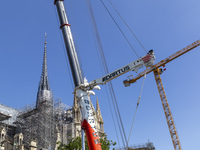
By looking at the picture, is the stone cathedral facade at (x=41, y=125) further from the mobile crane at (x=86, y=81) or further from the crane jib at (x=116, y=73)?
the crane jib at (x=116, y=73)

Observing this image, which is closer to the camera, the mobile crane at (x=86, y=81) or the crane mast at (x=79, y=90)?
the crane mast at (x=79, y=90)

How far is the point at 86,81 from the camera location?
24.1 metres

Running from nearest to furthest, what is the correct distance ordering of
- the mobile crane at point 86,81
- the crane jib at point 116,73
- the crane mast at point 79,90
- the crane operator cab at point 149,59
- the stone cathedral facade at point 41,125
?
the crane mast at point 79,90
the mobile crane at point 86,81
the crane operator cab at point 149,59
the crane jib at point 116,73
the stone cathedral facade at point 41,125

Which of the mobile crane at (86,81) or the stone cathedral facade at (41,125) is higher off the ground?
the stone cathedral facade at (41,125)

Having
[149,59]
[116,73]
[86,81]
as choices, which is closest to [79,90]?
[86,81]

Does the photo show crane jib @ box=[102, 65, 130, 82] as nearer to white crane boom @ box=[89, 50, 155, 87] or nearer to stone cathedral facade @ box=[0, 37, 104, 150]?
white crane boom @ box=[89, 50, 155, 87]

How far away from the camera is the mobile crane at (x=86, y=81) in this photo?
21.0 m

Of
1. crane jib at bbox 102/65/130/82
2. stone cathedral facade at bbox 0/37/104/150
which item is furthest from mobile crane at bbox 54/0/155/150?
stone cathedral facade at bbox 0/37/104/150

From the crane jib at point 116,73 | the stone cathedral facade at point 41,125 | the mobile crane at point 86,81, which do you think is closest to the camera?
the mobile crane at point 86,81

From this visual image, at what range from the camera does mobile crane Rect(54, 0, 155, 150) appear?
2102 centimetres

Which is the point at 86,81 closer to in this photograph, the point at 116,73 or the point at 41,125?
the point at 116,73

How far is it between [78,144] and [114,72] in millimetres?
21697

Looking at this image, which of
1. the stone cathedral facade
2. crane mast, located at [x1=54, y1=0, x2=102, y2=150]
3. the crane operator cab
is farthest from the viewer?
the stone cathedral facade

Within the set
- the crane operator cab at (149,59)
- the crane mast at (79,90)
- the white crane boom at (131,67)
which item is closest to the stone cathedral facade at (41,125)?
the crane mast at (79,90)
